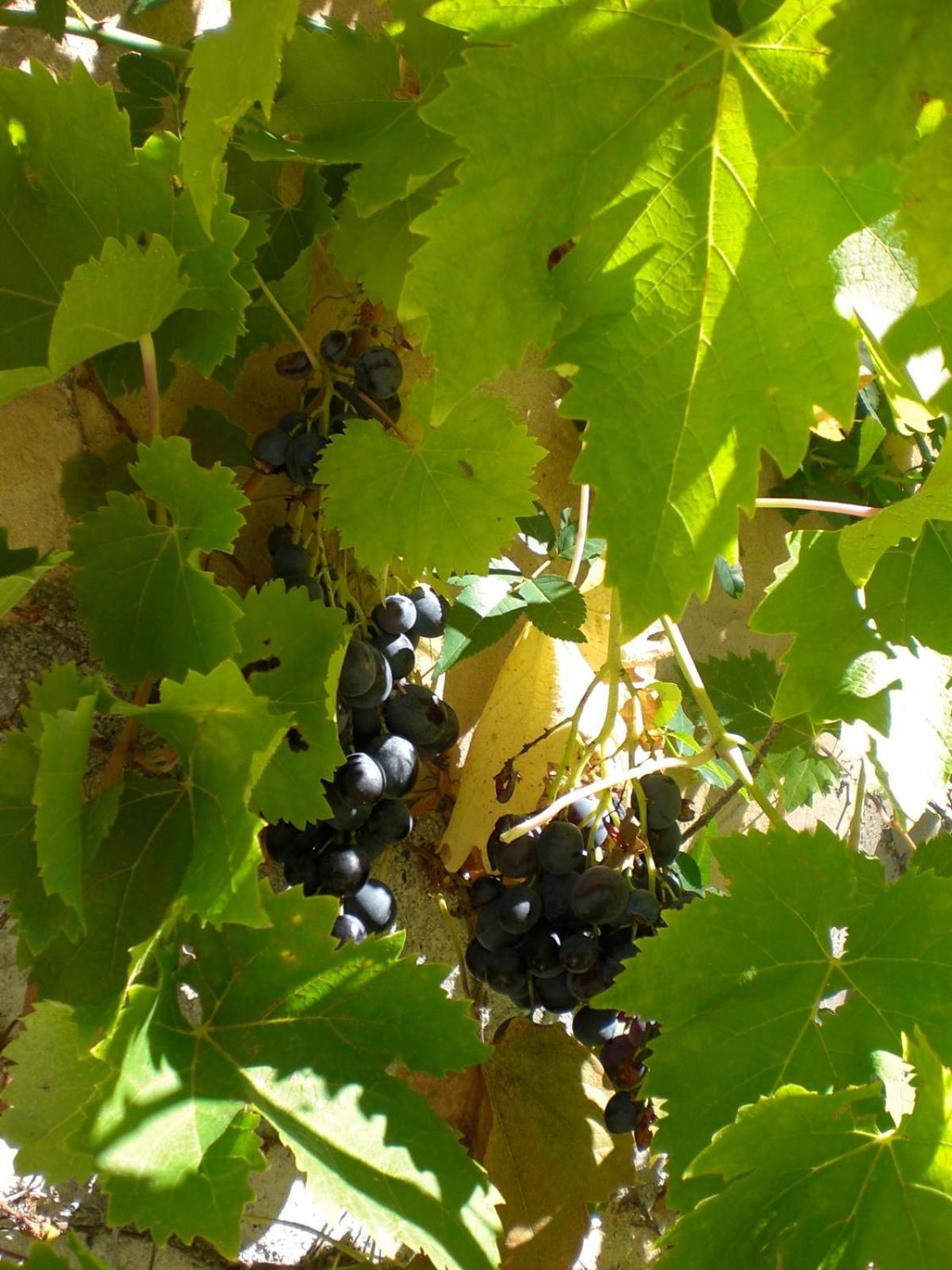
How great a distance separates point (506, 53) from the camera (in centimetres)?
61

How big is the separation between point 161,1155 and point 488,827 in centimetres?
48

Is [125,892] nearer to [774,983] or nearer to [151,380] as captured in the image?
[151,380]

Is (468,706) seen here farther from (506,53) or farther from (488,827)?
(506,53)

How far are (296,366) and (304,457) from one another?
0.11m

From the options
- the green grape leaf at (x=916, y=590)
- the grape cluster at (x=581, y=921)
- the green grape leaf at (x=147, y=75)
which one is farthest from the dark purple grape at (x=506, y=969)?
the green grape leaf at (x=147, y=75)

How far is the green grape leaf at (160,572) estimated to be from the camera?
766 millimetres

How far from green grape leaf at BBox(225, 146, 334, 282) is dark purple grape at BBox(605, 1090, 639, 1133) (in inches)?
31.6

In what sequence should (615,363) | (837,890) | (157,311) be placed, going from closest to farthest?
(615,363), (157,311), (837,890)

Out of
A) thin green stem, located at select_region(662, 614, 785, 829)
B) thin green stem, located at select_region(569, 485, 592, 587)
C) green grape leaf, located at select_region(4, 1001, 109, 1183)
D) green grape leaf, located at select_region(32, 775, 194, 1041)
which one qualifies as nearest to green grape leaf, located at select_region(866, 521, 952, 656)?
thin green stem, located at select_region(662, 614, 785, 829)

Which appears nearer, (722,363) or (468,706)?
(722,363)

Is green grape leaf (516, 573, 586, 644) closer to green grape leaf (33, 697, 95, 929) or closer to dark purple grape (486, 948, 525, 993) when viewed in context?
dark purple grape (486, 948, 525, 993)

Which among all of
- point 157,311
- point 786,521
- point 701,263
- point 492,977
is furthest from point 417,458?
point 786,521

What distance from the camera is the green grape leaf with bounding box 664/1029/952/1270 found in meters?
0.77

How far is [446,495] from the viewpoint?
95 centimetres
